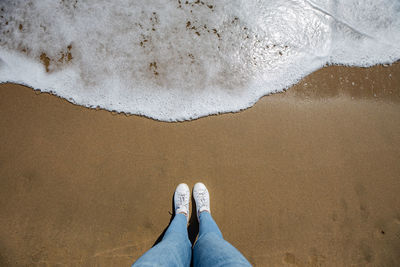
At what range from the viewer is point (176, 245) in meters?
1.58

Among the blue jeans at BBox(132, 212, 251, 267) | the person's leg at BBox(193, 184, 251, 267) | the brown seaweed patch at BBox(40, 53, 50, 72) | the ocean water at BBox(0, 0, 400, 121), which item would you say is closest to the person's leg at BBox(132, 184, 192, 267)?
the blue jeans at BBox(132, 212, 251, 267)

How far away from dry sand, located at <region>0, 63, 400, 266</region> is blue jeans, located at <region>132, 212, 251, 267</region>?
35cm

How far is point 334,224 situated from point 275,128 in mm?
1088

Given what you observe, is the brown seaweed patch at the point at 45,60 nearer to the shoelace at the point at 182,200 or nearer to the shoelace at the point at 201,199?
the shoelace at the point at 182,200

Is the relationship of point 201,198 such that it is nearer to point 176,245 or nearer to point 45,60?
point 176,245

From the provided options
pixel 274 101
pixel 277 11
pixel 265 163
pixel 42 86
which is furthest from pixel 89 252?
pixel 277 11

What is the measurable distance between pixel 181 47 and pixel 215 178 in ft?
4.80

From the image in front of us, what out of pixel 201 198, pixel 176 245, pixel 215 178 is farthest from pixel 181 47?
pixel 176 245

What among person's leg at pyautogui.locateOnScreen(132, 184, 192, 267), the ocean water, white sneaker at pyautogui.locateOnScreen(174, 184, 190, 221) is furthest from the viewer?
the ocean water

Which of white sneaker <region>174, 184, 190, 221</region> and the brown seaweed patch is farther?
the brown seaweed patch

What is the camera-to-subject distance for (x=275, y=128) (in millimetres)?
2170

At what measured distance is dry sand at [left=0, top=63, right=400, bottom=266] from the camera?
79.4 inches

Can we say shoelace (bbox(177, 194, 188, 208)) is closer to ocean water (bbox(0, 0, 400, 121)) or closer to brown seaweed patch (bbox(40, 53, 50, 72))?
ocean water (bbox(0, 0, 400, 121))

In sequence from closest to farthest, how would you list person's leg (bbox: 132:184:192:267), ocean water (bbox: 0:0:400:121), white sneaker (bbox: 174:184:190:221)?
person's leg (bbox: 132:184:192:267) → white sneaker (bbox: 174:184:190:221) → ocean water (bbox: 0:0:400:121)
